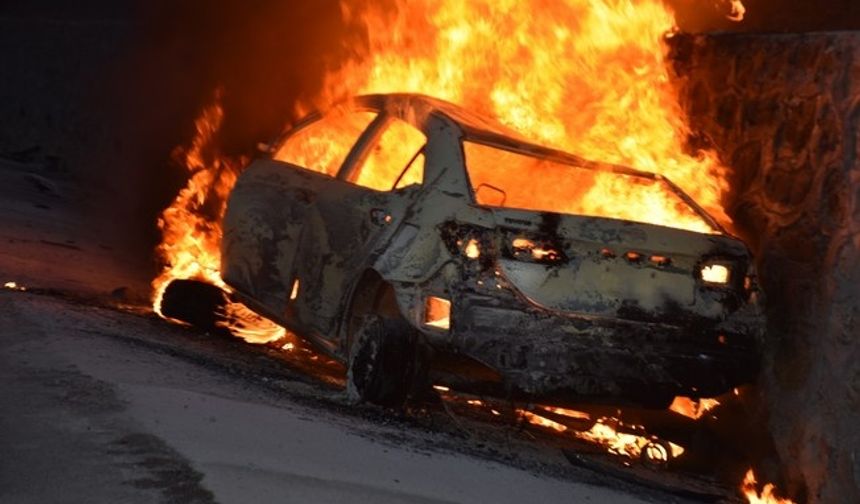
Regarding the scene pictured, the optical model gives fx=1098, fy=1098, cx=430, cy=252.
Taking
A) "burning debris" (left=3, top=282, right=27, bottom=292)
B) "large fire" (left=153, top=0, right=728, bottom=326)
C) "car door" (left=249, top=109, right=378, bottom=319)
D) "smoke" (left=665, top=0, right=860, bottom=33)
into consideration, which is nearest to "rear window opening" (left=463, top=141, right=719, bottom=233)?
"large fire" (left=153, top=0, right=728, bottom=326)

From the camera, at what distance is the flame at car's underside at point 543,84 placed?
27.7 ft

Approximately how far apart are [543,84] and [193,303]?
363cm

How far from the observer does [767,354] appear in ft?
22.2

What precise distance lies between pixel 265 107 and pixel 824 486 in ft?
35.9

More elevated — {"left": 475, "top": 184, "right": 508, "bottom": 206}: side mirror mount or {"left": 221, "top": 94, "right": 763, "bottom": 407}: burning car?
{"left": 475, "top": 184, "right": 508, "bottom": 206}: side mirror mount

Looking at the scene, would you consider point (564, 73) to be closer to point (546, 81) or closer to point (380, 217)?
point (546, 81)

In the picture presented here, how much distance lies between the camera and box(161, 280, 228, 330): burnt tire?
323 inches

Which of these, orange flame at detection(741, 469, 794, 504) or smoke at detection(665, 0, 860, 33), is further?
smoke at detection(665, 0, 860, 33)

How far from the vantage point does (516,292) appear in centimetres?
588

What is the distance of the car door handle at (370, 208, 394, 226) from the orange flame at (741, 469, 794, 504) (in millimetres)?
2658

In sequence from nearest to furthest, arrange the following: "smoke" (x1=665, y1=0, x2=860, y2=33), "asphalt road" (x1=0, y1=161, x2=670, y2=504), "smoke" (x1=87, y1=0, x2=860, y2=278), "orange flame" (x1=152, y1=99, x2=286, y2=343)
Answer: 1. "asphalt road" (x1=0, y1=161, x2=670, y2=504)
2. "orange flame" (x1=152, y1=99, x2=286, y2=343)
3. "smoke" (x1=665, y1=0, x2=860, y2=33)
4. "smoke" (x1=87, y1=0, x2=860, y2=278)

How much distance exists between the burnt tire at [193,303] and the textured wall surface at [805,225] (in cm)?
385

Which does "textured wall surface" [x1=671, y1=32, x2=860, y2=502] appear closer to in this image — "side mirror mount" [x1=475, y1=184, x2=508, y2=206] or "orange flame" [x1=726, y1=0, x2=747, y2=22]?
"side mirror mount" [x1=475, y1=184, x2=508, y2=206]

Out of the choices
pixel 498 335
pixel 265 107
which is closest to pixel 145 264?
pixel 265 107
